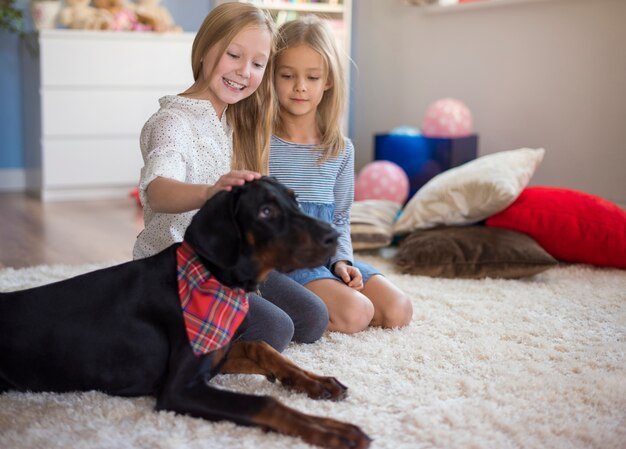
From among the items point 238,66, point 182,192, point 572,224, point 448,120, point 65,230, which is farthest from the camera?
point 448,120

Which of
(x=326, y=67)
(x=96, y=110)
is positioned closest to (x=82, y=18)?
(x=96, y=110)

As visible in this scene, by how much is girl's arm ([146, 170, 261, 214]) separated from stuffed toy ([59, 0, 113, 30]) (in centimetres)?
398

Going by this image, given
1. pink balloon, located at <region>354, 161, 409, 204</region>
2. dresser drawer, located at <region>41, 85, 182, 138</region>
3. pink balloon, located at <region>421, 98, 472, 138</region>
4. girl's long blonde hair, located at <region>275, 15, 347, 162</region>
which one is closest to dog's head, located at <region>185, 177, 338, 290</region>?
girl's long blonde hair, located at <region>275, 15, 347, 162</region>

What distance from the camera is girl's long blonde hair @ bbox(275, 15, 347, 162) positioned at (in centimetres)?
242

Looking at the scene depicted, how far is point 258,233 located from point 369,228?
194 cm

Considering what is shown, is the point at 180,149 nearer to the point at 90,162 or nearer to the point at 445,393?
the point at 445,393

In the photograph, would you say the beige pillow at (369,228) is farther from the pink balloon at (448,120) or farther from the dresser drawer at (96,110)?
the dresser drawer at (96,110)

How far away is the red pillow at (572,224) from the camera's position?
122 inches

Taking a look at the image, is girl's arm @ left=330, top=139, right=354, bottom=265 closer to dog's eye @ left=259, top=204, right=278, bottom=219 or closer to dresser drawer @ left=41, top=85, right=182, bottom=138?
dog's eye @ left=259, top=204, right=278, bottom=219

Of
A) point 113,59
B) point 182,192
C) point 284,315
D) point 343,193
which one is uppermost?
→ point 113,59

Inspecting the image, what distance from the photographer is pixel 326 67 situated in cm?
247

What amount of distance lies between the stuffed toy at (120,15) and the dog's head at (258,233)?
14.1 feet

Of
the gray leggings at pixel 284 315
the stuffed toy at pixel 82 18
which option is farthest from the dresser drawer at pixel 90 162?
the gray leggings at pixel 284 315

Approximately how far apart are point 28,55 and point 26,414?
4465 millimetres
